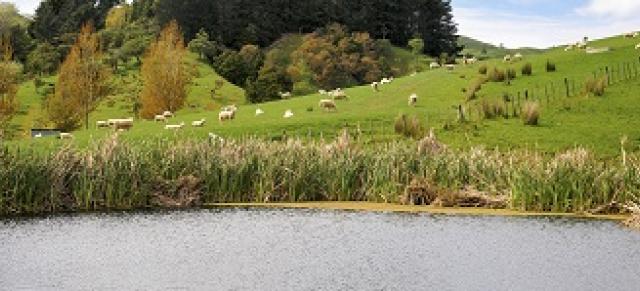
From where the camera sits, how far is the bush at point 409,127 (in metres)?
49.6

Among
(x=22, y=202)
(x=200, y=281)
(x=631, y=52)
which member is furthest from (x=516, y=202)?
(x=631, y=52)

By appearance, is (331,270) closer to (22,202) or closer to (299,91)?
(22,202)

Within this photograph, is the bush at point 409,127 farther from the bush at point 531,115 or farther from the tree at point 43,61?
the tree at point 43,61

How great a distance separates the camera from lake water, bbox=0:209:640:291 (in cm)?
2197

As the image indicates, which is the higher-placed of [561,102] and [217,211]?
[561,102]

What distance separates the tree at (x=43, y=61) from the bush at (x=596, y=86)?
2868 inches

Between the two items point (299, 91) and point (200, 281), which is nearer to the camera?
point (200, 281)

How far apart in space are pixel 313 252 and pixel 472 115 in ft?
97.9

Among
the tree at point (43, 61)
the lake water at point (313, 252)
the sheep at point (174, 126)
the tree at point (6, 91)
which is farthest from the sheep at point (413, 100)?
the tree at point (43, 61)

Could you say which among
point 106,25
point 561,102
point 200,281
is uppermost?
point 106,25

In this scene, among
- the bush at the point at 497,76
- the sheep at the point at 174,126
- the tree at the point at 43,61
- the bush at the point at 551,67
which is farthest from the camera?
the tree at the point at 43,61

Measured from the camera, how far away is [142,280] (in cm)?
2216

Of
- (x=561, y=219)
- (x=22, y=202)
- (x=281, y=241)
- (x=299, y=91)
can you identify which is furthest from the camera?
(x=299, y=91)

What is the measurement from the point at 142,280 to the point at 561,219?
1606 cm
